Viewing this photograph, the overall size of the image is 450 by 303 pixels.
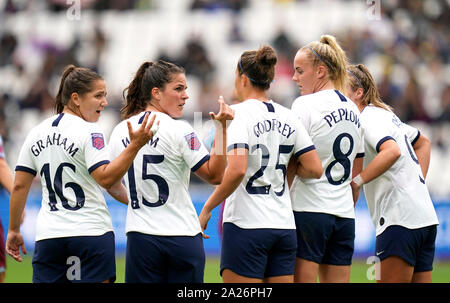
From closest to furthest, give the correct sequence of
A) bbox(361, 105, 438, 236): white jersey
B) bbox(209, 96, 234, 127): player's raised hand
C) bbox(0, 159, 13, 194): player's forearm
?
bbox(209, 96, 234, 127): player's raised hand < bbox(361, 105, 438, 236): white jersey < bbox(0, 159, 13, 194): player's forearm

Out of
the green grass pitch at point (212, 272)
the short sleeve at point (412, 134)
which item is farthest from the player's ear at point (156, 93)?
the green grass pitch at point (212, 272)

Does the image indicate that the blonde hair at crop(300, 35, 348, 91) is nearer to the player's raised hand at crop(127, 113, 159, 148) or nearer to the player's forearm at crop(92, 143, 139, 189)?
the player's raised hand at crop(127, 113, 159, 148)

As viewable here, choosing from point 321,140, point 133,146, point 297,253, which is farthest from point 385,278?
point 133,146

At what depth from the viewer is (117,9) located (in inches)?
694

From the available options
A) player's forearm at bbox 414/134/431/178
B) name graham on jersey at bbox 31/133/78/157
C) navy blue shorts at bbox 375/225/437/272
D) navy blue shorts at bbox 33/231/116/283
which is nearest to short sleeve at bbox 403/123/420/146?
player's forearm at bbox 414/134/431/178

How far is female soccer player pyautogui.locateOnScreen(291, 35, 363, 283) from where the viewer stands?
5.27 metres

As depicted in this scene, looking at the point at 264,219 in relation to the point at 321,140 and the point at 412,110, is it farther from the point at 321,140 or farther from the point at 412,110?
the point at 412,110

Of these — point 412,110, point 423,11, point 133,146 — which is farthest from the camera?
point 423,11

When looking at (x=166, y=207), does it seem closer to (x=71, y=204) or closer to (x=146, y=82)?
(x=71, y=204)

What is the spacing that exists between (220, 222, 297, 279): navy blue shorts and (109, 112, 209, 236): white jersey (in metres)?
0.30

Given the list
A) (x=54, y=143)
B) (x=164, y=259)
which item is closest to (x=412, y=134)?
(x=164, y=259)

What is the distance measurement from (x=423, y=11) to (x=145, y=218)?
13.6m

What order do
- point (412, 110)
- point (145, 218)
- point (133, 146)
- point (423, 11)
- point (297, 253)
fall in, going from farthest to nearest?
point (423, 11) → point (412, 110) → point (297, 253) → point (145, 218) → point (133, 146)

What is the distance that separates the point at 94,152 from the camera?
4.90 meters
